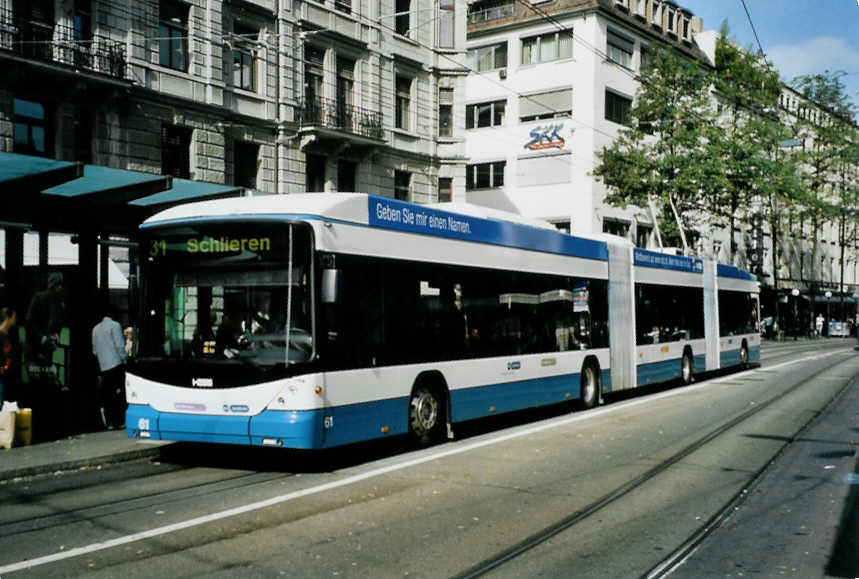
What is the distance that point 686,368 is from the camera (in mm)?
22734

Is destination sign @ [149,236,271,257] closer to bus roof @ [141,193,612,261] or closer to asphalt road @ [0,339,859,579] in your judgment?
bus roof @ [141,193,612,261]

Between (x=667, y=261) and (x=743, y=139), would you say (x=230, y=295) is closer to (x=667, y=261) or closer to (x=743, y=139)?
(x=667, y=261)

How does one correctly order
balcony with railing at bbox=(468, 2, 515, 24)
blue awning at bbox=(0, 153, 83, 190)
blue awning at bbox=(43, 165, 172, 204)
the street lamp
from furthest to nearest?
the street lamp, balcony with railing at bbox=(468, 2, 515, 24), blue awning at bbox=(43, 165, 172, 204), blue awning at bbox=(0, 153, 83, 190)

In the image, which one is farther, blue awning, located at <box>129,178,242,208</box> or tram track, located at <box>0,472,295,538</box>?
blue awning, located at <box>129,178,242,208</box>

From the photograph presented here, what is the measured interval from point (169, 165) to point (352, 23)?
846cm

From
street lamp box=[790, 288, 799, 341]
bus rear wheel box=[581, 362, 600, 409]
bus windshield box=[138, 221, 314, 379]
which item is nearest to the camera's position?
bus windshield box=[138, 221, 314, 379]

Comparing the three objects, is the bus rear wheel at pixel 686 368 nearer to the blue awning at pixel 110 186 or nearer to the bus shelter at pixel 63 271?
the bus shelter at pixel 63 271

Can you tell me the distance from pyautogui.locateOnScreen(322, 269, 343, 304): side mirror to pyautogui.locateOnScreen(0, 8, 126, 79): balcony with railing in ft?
44.9

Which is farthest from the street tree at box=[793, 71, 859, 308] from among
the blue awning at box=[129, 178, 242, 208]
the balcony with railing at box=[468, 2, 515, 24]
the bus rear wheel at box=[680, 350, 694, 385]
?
the blue awning at box=[129, 178, 242, 208]

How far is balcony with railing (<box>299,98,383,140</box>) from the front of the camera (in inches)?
1102

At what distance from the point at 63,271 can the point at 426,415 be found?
6.10 metres

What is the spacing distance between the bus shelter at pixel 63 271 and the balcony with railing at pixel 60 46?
26.2 feet

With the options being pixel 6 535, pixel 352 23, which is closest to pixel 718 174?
pixel 352 23

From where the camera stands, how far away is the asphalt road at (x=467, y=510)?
6281mm
